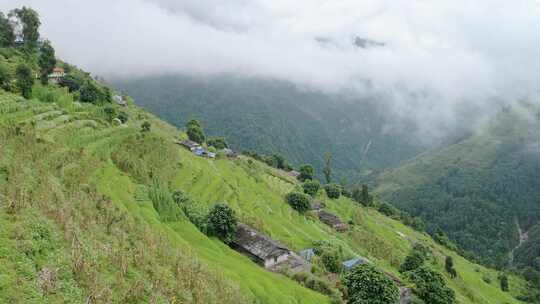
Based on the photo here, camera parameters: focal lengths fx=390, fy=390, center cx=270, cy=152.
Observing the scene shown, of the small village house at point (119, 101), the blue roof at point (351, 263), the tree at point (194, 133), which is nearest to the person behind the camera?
the blue roof at point (351, 263)

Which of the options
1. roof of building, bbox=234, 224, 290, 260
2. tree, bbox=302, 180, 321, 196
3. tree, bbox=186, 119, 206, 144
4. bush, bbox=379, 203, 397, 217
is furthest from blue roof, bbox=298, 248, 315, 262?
bush, bbox=379, 203, 397, 217

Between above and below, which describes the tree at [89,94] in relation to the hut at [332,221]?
above

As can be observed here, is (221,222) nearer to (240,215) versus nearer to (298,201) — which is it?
(240,215)

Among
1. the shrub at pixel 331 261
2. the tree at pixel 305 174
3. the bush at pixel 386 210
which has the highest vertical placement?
the shrub at pixel 331 261

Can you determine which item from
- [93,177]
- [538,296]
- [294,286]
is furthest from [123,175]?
[538,296]

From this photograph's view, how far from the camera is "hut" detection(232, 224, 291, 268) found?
138ft

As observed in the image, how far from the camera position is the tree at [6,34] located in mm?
71463

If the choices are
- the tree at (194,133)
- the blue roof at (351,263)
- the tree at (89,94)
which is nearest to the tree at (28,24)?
the tree at (89,94)

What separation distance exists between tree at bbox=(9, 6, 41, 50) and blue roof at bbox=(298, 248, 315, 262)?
6374cm

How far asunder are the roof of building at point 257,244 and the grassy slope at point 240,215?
2390 mm

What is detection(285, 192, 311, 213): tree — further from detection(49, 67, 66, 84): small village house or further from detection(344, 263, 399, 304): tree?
detection(49, 67, 66, 84): small village house

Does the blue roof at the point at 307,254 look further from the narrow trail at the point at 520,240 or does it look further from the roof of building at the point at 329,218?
the narrow trail at the point at 520,240


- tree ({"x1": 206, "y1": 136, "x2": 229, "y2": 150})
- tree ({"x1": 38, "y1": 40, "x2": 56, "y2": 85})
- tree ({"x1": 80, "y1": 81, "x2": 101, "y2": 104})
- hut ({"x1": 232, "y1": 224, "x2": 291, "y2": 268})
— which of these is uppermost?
tree ({"x1": 38, "y1": 40, "x2": 56, "y2": 85})

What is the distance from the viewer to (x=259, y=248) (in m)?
42.8
